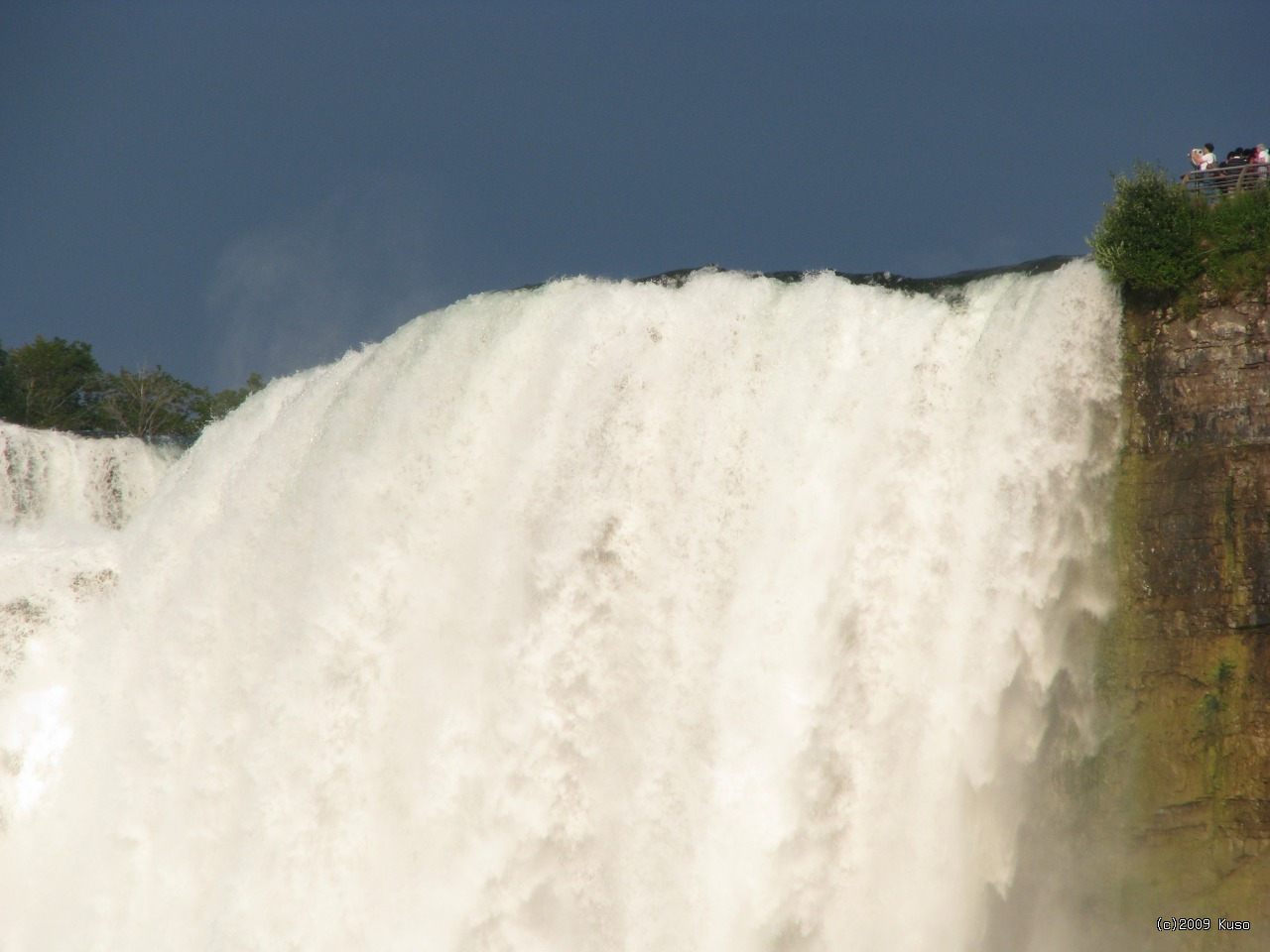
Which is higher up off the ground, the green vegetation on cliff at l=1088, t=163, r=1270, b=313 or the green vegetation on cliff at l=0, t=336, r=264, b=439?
the green vegetation on cliff at l=0, t=336, r=264, b=439

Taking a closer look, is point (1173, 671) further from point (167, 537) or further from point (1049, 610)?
point (167, 537)

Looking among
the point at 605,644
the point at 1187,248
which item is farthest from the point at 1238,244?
the point at 605,644

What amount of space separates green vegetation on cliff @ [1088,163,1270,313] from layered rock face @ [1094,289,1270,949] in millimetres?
247

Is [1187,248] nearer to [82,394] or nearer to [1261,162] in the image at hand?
[1261,162]

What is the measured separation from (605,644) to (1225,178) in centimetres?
801

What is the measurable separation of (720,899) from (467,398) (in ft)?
21.8

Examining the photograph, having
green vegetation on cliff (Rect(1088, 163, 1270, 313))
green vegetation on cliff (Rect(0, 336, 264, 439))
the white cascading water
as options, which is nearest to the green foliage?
green vegetation on cliff (Rect(1088, 163, 1270, 313))

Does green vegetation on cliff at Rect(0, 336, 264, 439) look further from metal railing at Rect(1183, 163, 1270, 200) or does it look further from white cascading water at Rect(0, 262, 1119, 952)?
metal railing at Rect(1183, 163, 1270, 200)

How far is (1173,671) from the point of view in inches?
500

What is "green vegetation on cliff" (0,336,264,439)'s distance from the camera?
39.6 metres

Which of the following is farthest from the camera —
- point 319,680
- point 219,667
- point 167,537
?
point 167,537

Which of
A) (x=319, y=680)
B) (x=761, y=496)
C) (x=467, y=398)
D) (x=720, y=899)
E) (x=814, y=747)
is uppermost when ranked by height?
(x=467, y=398)

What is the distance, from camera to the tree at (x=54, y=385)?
3944 cm

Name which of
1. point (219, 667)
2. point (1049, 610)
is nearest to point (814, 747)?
point (1049, 610)
